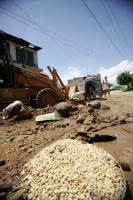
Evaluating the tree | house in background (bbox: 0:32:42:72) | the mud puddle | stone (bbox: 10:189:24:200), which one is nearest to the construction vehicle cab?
the mud puddle

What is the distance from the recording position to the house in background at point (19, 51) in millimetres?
13695

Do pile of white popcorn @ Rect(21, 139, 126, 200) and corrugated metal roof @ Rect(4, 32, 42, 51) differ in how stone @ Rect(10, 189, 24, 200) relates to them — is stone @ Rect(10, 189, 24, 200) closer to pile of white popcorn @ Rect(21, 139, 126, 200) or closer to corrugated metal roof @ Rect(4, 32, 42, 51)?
pile of white popcorn @ Rect(21, 139, 126, 200)

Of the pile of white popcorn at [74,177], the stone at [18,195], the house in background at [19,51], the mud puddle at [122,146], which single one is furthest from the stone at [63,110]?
the house in background at [19,51]

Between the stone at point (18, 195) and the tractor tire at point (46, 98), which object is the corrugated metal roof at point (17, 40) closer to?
the tractor tire at point (46, 98)

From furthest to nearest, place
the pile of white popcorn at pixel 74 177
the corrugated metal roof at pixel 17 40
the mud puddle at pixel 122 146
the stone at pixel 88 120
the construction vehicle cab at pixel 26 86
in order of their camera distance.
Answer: the corrugated metal roof at pixel 17 40 → the construction vehicle cab at pixel 26 86 → the stone at pixel 88 120 → the mud puddle at pixel 122 146 → the pile of white popcorn at pixel 74 177

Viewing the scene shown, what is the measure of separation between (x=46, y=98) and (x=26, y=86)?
1.35 meters

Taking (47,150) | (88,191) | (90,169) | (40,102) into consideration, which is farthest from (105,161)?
(40,102)

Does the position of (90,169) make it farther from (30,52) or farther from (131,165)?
(30,52)

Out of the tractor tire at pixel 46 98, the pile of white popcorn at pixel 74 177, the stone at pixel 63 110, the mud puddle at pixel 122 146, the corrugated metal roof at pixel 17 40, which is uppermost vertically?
the corrugated metal roof at pixel 17 40

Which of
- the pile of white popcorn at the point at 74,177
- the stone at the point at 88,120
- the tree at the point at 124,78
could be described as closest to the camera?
the pile of white popcorn at the point at 74,177

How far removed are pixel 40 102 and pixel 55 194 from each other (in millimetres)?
5366

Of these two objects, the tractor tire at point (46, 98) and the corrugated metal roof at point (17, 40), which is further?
the corrugated metal roof at point (17, 40)

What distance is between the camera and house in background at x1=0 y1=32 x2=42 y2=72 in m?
13.7

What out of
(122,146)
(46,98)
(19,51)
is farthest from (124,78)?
(122,146)
